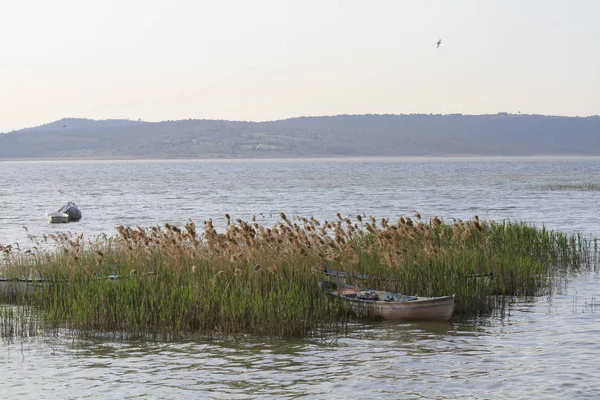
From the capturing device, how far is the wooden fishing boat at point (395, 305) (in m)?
18.0

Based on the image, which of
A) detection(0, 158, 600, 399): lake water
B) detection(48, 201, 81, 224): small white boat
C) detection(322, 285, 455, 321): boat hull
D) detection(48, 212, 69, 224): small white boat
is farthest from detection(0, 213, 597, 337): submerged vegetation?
detection(48, 201, 81, 224): small white boat

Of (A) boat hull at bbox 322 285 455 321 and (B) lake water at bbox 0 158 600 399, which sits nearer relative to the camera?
(B) lake water at bbox 0 158 600 399

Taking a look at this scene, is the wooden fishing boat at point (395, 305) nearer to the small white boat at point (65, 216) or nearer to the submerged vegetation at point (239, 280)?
the submerged vegetation at point (239, 280)

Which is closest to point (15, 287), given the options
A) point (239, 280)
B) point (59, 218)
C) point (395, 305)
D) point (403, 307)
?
point (239, 280)

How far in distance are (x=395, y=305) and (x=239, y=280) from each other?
302 cm

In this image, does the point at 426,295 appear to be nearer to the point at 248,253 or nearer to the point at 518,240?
the point at 248,253

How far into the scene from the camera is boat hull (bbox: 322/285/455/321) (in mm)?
17938

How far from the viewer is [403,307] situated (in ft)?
59.7

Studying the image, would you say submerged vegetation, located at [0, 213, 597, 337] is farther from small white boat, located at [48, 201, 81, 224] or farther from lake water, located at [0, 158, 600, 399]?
small white boat, located at [48, 201, 81, 224]

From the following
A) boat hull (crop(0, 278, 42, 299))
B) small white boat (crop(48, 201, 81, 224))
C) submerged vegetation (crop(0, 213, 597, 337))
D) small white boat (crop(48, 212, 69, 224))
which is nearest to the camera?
submerged vegetation (crop(0, 213, 597, 337))

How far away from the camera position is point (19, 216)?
60000mm

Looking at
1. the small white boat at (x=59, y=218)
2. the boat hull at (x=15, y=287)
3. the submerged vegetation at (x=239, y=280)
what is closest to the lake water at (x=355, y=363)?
the submerged vegetation at (x=239, y=280)

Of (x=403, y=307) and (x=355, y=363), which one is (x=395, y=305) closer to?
(x=403, y=307)

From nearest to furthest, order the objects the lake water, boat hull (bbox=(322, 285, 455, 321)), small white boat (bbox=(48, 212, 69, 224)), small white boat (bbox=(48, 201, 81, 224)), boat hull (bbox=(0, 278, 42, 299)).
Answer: the lake water, boat hull (bbox=(322, 285, 455, 321)), boat hull (bbox=(0, 278, 42, 299)), small white boat (bbox=(48, 212, 69, 224)), small white boat (bbox=(48, 201, 81, 224))
